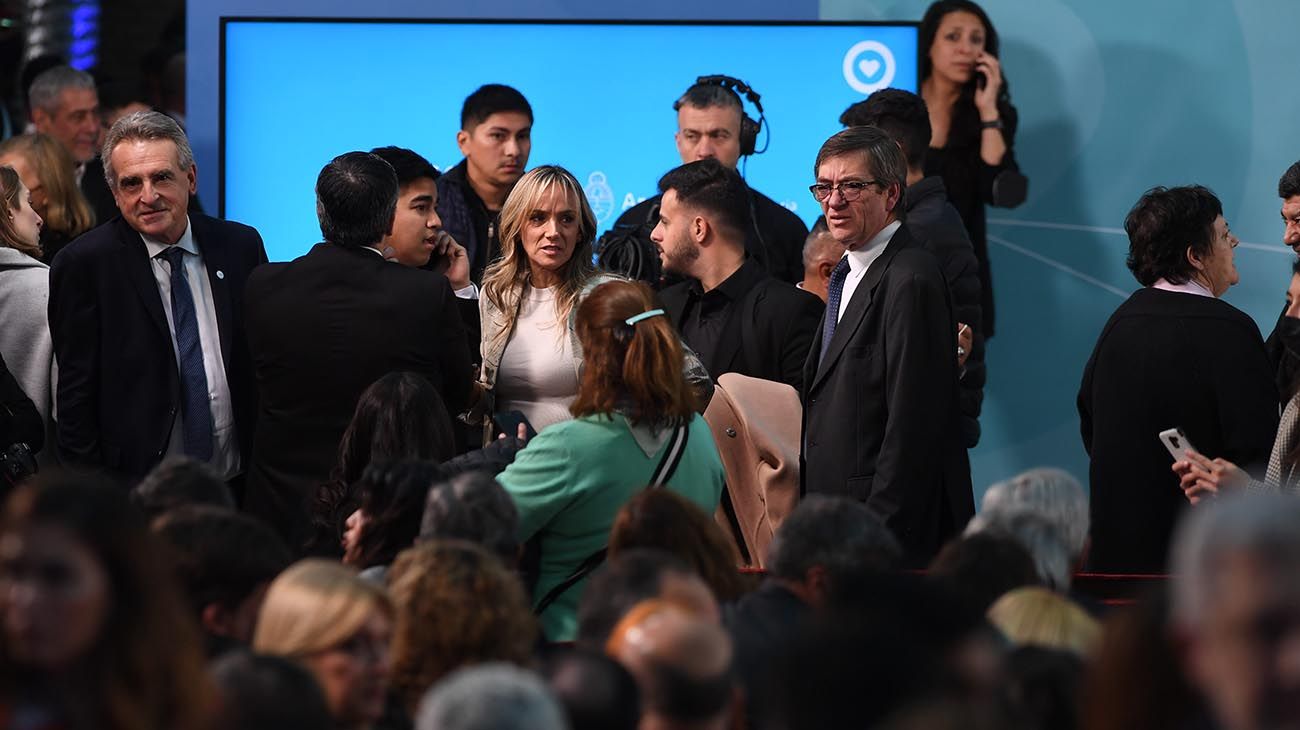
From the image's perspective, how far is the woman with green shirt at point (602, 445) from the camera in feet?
13.4

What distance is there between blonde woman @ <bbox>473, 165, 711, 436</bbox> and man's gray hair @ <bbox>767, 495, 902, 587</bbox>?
1.41m

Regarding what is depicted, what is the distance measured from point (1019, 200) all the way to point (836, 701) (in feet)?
17.6

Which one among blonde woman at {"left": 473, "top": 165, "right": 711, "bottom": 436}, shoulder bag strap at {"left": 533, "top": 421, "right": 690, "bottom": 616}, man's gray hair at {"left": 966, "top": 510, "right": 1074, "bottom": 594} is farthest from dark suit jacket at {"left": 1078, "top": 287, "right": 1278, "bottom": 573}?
man's gray hair at {"left": 966, "top": 510, "right": 1074, "bottom": 594}

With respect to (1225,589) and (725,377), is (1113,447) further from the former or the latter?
(1225,589)

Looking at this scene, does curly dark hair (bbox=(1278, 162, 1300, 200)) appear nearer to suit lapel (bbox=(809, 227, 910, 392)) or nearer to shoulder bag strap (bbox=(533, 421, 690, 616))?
suit lapel (bbox=(809, 227, 910, 392))

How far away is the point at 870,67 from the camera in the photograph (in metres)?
7.57

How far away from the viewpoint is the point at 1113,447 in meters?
5.22

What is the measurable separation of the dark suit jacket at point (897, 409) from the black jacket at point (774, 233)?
126cm

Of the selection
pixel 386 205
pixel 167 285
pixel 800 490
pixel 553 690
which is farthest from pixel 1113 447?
pixel 553 690

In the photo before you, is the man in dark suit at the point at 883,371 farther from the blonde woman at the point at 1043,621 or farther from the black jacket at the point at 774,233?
the blonde woman at the point at 1043,621

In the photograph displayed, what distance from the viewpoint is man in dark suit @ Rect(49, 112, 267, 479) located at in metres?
5.09

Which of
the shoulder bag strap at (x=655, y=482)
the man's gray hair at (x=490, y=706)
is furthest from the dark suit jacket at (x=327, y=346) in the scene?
the man's gray hair at (x=490, y=706)

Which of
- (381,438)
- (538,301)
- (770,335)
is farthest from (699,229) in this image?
(381,438)

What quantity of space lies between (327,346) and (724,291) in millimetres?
1256
